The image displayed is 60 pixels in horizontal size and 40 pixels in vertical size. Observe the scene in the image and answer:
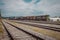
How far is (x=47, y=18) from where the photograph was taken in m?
52.5

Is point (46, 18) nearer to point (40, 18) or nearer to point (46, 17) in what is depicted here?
point (46, 17)

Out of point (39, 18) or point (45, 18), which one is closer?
point (45, 18)

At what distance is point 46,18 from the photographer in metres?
52.8

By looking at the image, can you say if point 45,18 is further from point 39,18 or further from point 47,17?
point 39,18

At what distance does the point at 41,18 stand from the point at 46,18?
5.29 meters

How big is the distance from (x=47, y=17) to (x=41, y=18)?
20.8ft

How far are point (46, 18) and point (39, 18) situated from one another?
256 inches

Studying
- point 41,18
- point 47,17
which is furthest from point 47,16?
point 41,18

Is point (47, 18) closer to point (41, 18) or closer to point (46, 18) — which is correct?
point (46, 18)

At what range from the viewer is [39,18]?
5869 cm

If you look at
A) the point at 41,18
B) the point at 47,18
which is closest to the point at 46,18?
the point at 47,18

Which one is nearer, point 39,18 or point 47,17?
point 47,17

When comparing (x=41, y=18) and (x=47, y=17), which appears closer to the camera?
(x=47, y=17)

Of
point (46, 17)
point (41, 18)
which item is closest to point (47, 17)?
point (46, 17)
